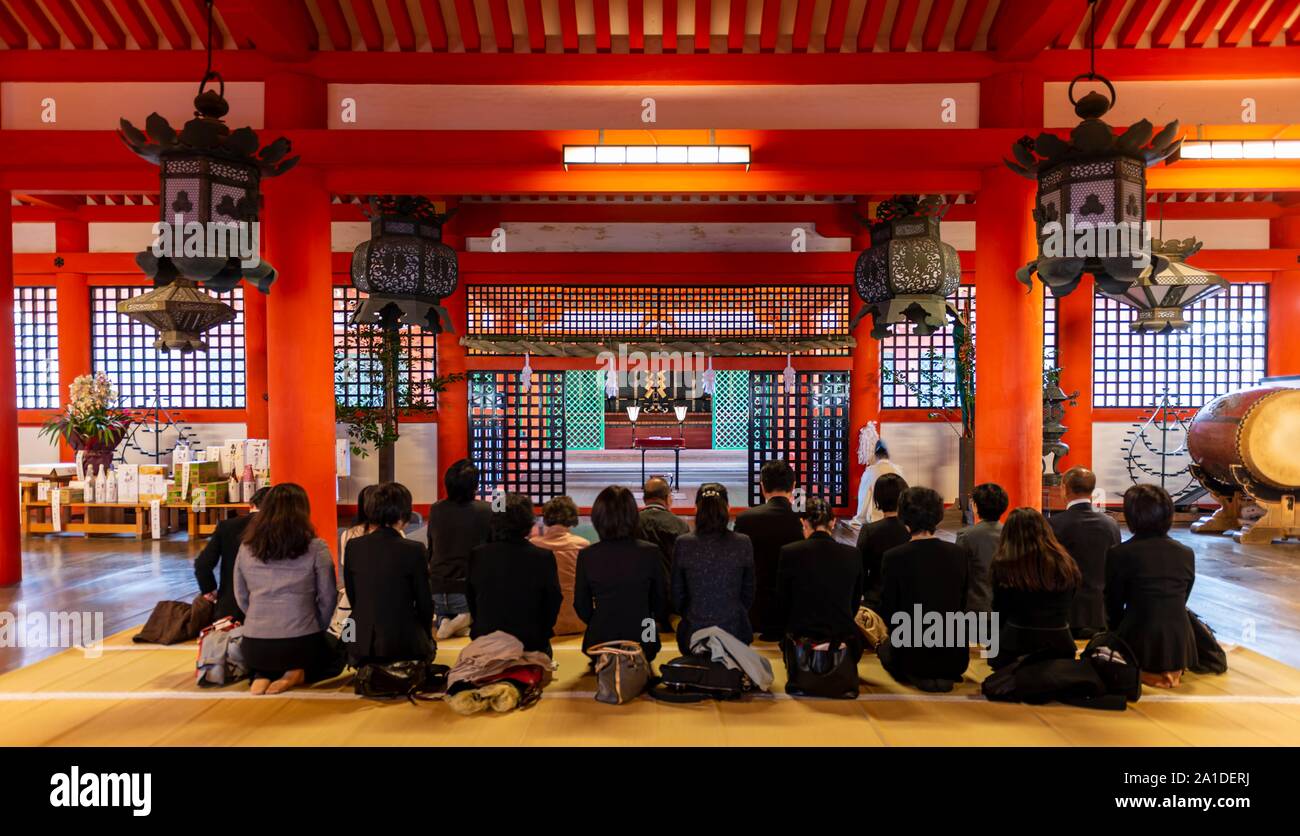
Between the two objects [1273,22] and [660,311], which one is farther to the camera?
[660,311]

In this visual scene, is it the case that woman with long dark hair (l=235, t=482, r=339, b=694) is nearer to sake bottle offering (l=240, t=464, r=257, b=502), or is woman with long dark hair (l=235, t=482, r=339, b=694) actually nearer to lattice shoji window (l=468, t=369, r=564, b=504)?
sake bottle offering (l=240, t=464, r=257, b=502)

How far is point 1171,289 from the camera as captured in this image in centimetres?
648

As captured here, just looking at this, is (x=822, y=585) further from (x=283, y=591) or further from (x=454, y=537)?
A: (x=283, y=591)

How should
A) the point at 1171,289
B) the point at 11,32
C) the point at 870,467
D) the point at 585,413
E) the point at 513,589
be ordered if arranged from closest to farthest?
1. the point at 513,589
2. the point at 11,32
3. the point at 1171,289
4. the point at 870,467
5. the point at 585,413

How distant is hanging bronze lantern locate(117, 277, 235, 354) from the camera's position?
184 inches

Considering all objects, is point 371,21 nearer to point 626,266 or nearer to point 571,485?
point 626,266

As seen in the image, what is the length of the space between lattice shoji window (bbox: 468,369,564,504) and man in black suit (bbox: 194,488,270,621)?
20.8 ft

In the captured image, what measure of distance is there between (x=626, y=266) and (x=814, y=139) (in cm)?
500

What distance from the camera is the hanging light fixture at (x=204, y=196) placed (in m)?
3.93

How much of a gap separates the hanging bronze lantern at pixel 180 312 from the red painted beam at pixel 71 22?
96.0 inches

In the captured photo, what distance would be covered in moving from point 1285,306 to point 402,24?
11.6 metres

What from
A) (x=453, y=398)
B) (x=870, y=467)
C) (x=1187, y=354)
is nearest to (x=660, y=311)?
(x=453, y=398)

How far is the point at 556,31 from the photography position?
575 centimetres

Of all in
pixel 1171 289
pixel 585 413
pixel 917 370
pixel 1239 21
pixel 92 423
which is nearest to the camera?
pixel 1239 21
